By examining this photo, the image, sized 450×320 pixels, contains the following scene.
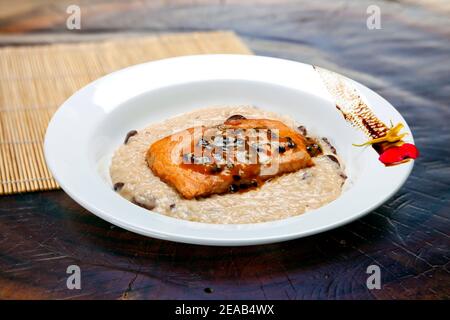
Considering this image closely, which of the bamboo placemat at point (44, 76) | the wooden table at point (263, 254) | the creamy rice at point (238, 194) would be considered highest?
the bamboo placemat at point (44, 76)

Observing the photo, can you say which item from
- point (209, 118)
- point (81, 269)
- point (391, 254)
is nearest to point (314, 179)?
point (391, 254)

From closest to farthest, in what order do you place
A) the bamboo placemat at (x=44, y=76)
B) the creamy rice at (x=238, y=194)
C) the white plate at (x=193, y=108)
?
the white plate at (x=193, y=108)
the creamy rice at (x=238, y=194)
the bamboo placemat at (x=44, y=76)

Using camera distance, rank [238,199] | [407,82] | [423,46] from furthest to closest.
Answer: [423,46], [407,82], [238,199]

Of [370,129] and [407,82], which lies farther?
[407,82]

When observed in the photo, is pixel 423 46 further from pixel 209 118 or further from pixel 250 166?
pixel 250 166

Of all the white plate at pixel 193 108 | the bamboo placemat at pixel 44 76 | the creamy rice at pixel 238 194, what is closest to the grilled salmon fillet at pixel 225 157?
the creamy rice at pixel 238 194

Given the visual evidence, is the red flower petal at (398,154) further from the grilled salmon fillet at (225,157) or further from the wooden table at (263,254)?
the grilled salmon fillet at (225,157)
